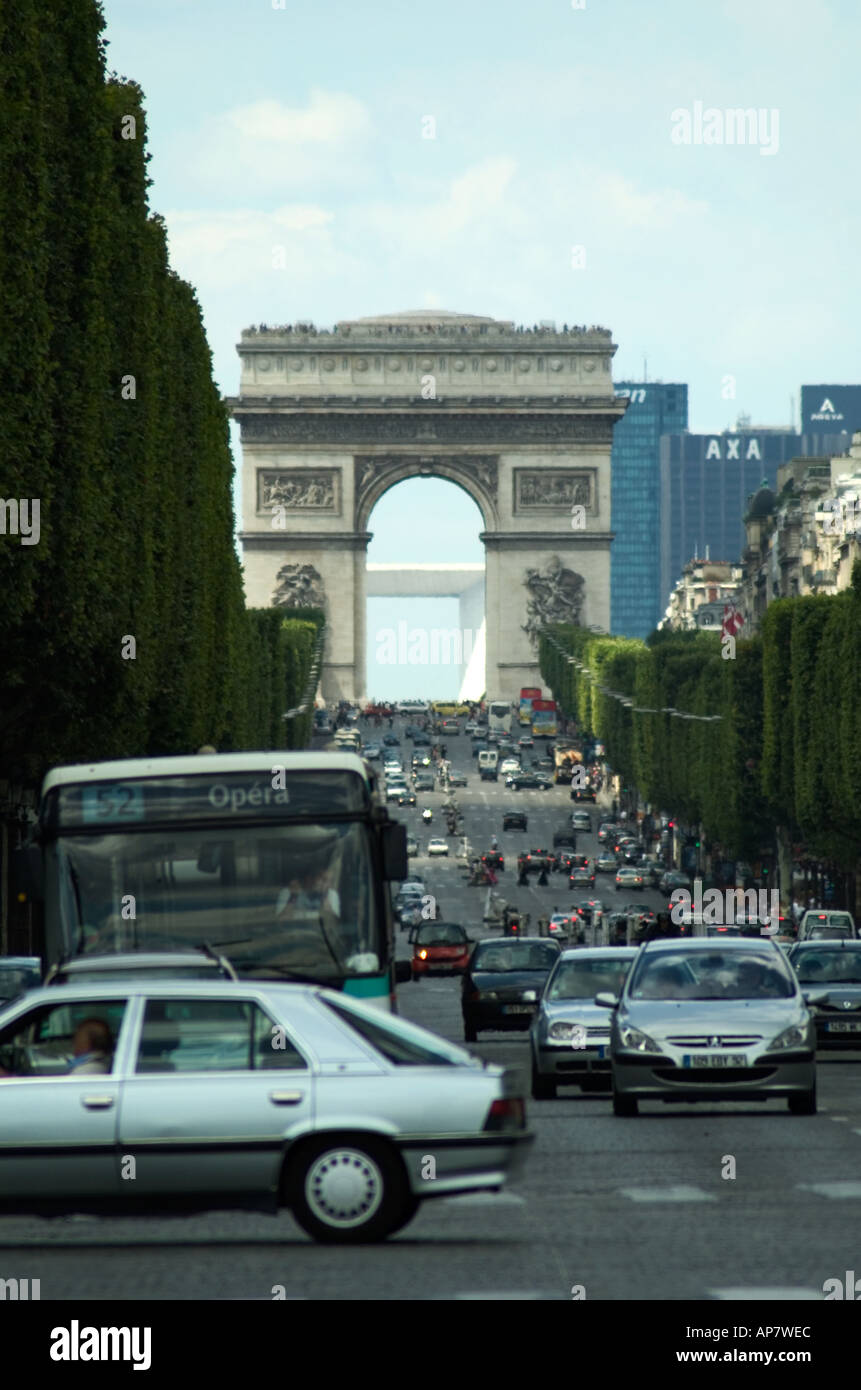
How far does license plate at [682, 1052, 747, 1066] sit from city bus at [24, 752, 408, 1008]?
3.30 m

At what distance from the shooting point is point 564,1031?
2856 centimetres

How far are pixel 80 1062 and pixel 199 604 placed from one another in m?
44.8

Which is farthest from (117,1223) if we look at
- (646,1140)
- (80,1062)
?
(646,1140)

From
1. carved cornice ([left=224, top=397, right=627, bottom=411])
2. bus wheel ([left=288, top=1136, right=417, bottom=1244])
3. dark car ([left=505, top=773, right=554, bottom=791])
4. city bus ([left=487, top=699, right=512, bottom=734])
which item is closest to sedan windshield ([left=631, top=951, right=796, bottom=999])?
bus wheel ([left=288, top=1136, right=417, bottom=1244])

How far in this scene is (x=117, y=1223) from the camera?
16.6 metres

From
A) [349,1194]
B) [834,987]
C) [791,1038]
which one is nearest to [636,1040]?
[791,1038]

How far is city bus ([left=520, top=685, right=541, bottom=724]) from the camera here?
17575cm

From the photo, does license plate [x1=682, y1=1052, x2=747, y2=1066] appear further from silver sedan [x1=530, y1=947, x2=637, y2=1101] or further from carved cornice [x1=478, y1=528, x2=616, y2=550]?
carved cornice [x1=478, y1=528, x2=616, y2=550]

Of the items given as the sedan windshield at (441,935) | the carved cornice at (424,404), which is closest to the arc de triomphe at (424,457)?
the carved cornice at (424,404)

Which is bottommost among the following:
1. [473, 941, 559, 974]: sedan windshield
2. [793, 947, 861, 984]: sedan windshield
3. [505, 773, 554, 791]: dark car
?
[505, 773, 554, 791]: dark car

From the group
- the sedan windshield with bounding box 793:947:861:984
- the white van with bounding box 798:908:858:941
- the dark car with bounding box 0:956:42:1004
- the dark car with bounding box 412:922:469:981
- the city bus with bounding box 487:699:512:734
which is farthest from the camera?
the city bus with bounding box 487:699:512:734

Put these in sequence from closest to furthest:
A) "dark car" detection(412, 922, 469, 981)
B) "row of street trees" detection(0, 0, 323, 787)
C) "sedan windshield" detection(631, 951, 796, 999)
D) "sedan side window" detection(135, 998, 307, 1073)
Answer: "sedan side window" detection(135, 998, 307, 1073)
"sedan windshield" detection(631, 951, 796, 999)
"row of street trees" detection(0, 0, 323, 787)
"dark car" detection(412, 922, 469, 981)

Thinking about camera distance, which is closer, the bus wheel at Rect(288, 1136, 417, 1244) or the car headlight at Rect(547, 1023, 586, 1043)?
the bus wheel at Rect(288, 1136, 417, 1244)
